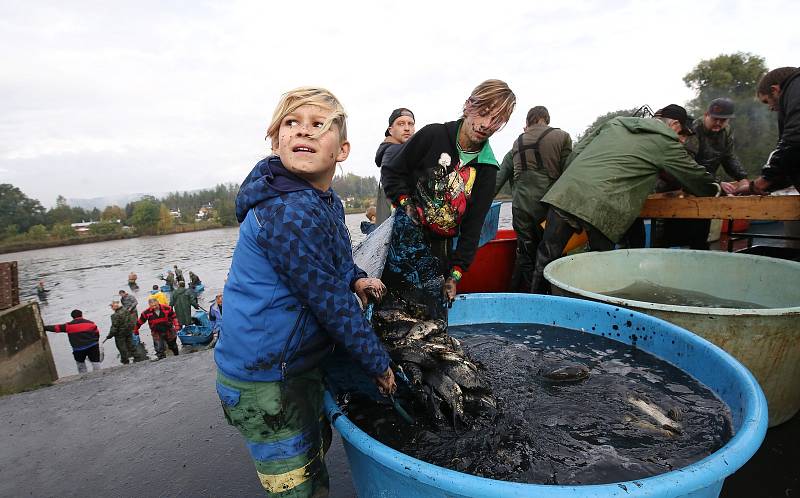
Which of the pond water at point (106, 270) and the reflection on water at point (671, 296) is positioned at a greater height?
the reflection on water at point (671, 296)

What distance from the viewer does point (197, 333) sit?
12195mm

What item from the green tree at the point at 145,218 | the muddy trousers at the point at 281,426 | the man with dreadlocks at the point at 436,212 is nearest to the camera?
the muddy trousers at the point at 281,426

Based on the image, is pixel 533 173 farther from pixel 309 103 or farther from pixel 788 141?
pixel 309 103

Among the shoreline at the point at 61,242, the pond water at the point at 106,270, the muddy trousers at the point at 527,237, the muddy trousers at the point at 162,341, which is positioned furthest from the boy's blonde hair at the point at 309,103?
the shoreline at the point at 61,242

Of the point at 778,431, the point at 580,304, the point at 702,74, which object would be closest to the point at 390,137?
the point at 580,304

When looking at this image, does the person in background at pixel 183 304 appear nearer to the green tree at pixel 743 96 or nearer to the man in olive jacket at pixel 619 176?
the man in olive jacket at pixel 619 176

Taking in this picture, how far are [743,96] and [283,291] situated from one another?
4934cm

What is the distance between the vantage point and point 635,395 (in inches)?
68.1

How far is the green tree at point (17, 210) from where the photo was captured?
7075cm

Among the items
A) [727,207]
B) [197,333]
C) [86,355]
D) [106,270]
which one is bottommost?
[106,270]

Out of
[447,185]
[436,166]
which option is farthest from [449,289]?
[436,166]

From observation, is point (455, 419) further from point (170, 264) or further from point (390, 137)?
point (170, 264)

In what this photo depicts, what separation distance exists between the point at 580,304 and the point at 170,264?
56.6m

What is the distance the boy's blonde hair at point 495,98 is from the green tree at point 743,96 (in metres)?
42.1
